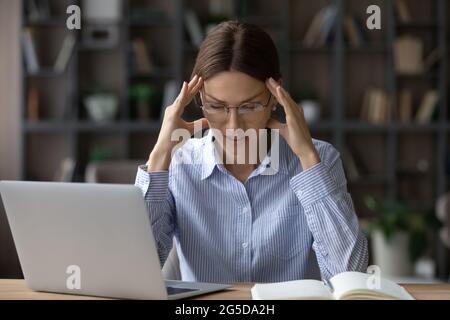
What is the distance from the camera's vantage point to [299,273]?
1.95 meters

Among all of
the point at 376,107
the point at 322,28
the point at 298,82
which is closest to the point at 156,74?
the point at 298,82

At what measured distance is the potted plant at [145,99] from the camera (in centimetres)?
554

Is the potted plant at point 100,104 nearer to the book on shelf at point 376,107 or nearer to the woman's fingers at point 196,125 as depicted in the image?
the book on shelf at point 376,107

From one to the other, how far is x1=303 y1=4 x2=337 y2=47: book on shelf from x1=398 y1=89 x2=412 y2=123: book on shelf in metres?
0.66

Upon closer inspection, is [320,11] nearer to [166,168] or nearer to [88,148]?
[88,148]

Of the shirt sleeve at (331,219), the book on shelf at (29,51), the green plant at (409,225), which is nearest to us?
the shirt sleeve at (331,219)

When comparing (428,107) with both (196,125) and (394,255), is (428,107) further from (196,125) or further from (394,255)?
(196,125)

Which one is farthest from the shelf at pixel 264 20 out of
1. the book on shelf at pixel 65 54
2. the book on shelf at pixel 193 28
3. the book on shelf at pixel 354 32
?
the book on shelf at pixel 65 54

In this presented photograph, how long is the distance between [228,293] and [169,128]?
1.56 ft

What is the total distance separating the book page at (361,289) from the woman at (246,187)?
0.88ft

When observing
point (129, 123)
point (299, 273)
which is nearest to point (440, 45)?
point (129, 123)

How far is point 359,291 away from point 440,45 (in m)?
4.61

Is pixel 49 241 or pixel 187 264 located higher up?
pixel 49 241

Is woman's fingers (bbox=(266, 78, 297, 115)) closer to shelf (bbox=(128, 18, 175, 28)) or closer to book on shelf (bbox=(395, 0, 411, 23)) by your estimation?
shelf (bbox=(128, 18, 175, 28))
